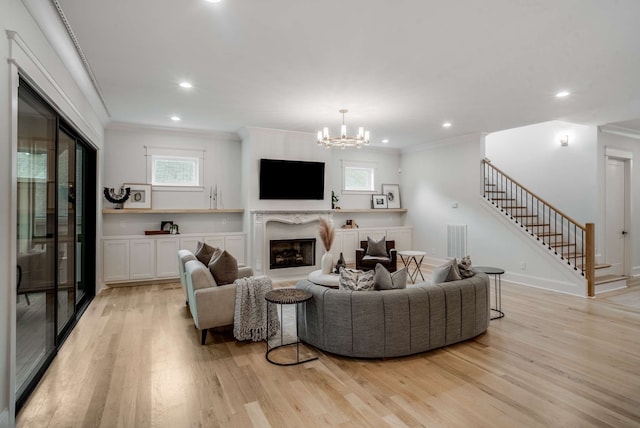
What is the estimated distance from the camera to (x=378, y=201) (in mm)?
8727

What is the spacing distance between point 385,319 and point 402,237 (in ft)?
19.1

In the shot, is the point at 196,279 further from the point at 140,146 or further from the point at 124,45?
the point at 140,146

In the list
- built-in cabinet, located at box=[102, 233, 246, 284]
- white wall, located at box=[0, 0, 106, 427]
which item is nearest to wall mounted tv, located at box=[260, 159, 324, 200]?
built-in cabinet, located at box=[102, 233, 246, 284]

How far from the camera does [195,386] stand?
269 centimetres

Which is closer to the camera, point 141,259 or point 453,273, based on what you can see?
point 453,273

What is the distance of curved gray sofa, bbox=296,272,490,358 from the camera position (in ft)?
10.1

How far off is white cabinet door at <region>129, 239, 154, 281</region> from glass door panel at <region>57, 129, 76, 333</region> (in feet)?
6.27

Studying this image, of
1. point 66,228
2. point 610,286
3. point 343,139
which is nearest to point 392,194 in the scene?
point 343,139

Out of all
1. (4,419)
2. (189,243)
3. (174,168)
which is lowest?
(4,419)

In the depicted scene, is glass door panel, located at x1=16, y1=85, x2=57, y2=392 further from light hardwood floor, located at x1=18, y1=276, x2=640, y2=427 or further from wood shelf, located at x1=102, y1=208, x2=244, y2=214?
wood shelf, located at x1=102, y1=208, x2=244, y2=214

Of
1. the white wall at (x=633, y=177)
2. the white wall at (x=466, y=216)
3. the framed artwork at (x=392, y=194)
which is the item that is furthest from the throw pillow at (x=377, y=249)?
the white wall at (x=633, y=177)

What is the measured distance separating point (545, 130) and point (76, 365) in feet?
27.6

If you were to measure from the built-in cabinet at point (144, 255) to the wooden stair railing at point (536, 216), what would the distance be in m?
5.72

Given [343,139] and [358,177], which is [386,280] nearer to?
[343,139]
